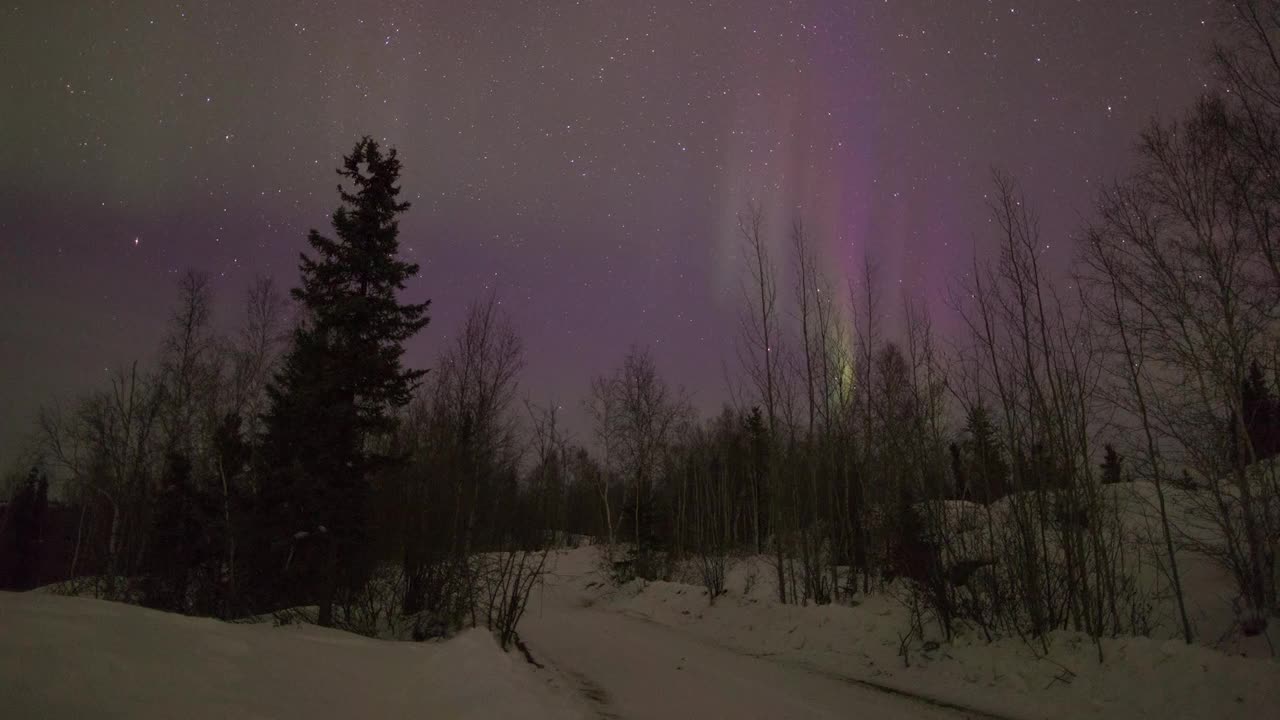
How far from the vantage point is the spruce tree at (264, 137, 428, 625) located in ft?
54.0

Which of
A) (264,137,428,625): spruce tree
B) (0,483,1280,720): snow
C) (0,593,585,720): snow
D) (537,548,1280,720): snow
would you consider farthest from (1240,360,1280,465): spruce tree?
(264,137,428,625): spruce tree

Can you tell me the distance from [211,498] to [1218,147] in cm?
2683

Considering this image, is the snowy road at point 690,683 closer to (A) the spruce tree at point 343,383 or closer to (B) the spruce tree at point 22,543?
(A) the spruce tree at point 343,383

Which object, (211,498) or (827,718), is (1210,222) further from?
(211,498)

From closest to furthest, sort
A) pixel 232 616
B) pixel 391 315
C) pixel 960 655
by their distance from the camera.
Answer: pixel 960 655, pixel 232 616, pixel 391 315

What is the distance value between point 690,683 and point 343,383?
39.8 feet

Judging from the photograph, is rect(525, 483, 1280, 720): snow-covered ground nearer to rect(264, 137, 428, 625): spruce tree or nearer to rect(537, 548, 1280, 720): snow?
rect(537, 548, 1280, 720): snow

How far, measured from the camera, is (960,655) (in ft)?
38.4

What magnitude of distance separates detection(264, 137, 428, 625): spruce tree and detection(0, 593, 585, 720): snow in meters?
11.5

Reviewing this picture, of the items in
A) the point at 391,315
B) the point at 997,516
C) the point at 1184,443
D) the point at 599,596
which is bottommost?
the point at 599,596

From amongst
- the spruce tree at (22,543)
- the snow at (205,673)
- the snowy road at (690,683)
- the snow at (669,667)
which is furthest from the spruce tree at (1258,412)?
the spruce tree at (22,543)

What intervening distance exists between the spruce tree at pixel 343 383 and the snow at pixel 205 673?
11502 millimetres

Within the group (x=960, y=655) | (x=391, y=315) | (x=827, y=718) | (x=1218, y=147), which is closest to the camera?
(x=827, y=718)

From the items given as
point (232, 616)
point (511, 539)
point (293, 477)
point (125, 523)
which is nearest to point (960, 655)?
point (511, 539)
